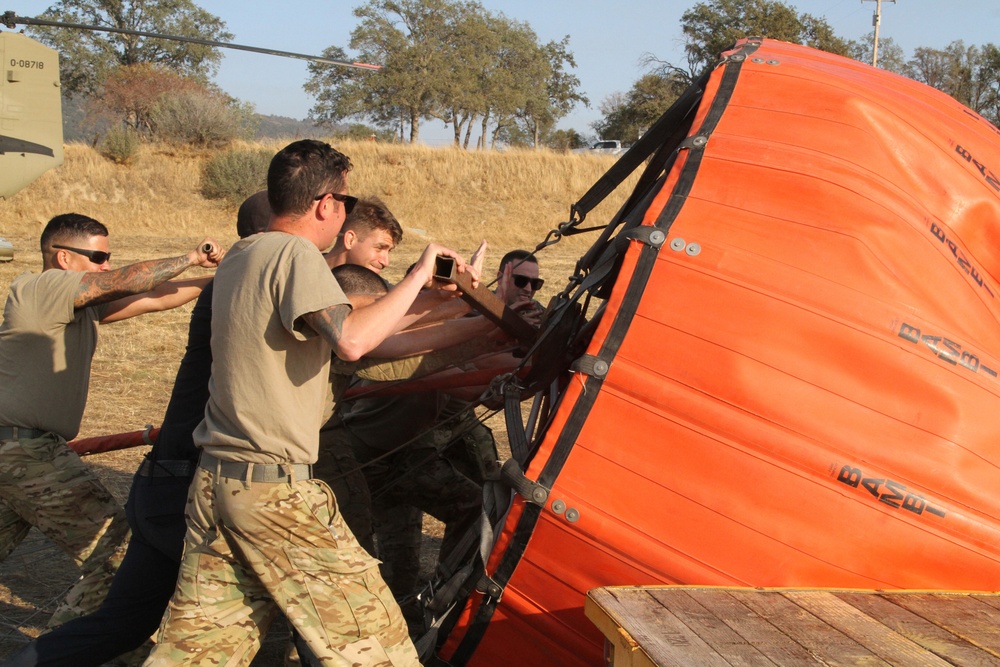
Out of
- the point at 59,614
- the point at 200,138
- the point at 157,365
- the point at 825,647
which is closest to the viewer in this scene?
the point at 825,647

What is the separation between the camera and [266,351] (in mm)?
3064

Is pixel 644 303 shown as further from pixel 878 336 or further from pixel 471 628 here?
pixel 471 628

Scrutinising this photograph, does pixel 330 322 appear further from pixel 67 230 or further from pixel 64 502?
pixel 67 230

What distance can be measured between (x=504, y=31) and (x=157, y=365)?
155ft

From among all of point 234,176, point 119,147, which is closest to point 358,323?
point 234,176

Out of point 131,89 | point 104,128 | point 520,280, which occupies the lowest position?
point 104,128

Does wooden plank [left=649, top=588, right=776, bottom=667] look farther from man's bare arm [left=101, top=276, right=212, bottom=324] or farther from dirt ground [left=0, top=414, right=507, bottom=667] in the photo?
man's bare arm [left=101, top=276, right=212, bottom=324]

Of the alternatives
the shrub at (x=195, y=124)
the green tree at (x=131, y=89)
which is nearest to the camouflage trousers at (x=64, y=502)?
the shrub at (x=195, y=124)

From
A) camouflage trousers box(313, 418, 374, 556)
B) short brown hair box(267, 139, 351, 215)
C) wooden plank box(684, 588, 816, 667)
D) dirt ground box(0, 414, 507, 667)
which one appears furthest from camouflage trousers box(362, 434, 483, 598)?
wooden plank box(684, 588, 816, 667)

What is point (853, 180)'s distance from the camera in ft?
11.0

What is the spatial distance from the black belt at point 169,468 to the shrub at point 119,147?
1144 inches

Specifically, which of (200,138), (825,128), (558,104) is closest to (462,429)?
(825,128)

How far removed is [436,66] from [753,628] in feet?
161

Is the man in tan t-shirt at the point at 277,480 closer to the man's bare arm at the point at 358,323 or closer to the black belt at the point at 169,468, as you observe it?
the man's bare arm at the point at 358,323
